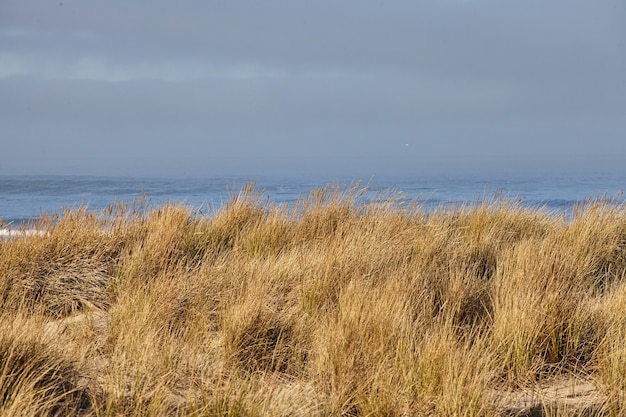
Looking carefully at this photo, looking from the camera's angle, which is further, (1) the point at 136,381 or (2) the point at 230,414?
(1) the point at 136,381

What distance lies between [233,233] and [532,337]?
3.53 m

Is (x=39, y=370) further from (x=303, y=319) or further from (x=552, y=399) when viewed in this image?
(x=552, y=399)

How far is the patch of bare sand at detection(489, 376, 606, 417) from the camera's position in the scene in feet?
10.1

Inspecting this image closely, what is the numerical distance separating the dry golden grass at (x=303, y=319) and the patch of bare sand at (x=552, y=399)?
0.04 feet

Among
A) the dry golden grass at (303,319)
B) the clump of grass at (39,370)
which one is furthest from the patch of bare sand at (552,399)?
the clump of grass at (39,370)

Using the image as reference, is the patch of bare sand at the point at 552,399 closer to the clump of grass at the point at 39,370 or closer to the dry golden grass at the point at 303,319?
the dry golden grass at the point at 303,319

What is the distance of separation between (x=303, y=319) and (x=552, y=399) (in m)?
1.47

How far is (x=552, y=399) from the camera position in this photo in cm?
323

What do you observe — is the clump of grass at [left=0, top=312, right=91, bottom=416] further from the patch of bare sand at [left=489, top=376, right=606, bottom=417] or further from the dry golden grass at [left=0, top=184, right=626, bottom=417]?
the patch of bare sand at [left=489, top=376, right=606, bottom=417]

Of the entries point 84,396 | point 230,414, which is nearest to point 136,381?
point 84,396

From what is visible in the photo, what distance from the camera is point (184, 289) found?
4379mm

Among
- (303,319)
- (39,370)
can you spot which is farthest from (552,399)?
(39,370)

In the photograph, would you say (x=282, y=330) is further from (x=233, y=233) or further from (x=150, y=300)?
(x=233, y=233)

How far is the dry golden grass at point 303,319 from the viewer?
114 inches
